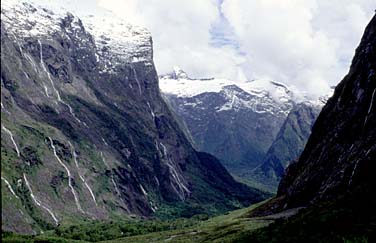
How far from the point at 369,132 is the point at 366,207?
61.9 metres

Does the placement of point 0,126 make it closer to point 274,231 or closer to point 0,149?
point 0,149

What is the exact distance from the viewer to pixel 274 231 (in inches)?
6742

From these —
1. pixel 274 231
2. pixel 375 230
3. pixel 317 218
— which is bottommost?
pixel 274 231

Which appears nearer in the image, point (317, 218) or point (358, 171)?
point (317, 218)

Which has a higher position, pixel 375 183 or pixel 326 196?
pixel 375 183

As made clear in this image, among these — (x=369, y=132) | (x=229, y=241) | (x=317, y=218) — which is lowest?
(x=229, y=241)

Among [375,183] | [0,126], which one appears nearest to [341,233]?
[375,183]

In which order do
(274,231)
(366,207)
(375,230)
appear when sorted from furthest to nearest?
(274,231) < (366,207) < (375,230)

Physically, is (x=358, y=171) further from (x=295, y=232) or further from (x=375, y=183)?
(x=295, y=232)

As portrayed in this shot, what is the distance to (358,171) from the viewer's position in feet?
597

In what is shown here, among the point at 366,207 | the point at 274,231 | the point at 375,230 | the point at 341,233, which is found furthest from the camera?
the point at 274,231

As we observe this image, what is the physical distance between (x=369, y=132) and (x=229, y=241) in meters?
67.3

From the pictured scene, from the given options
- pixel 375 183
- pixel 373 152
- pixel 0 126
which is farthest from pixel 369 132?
pixel 0 126

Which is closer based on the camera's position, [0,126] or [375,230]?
[0,126]
